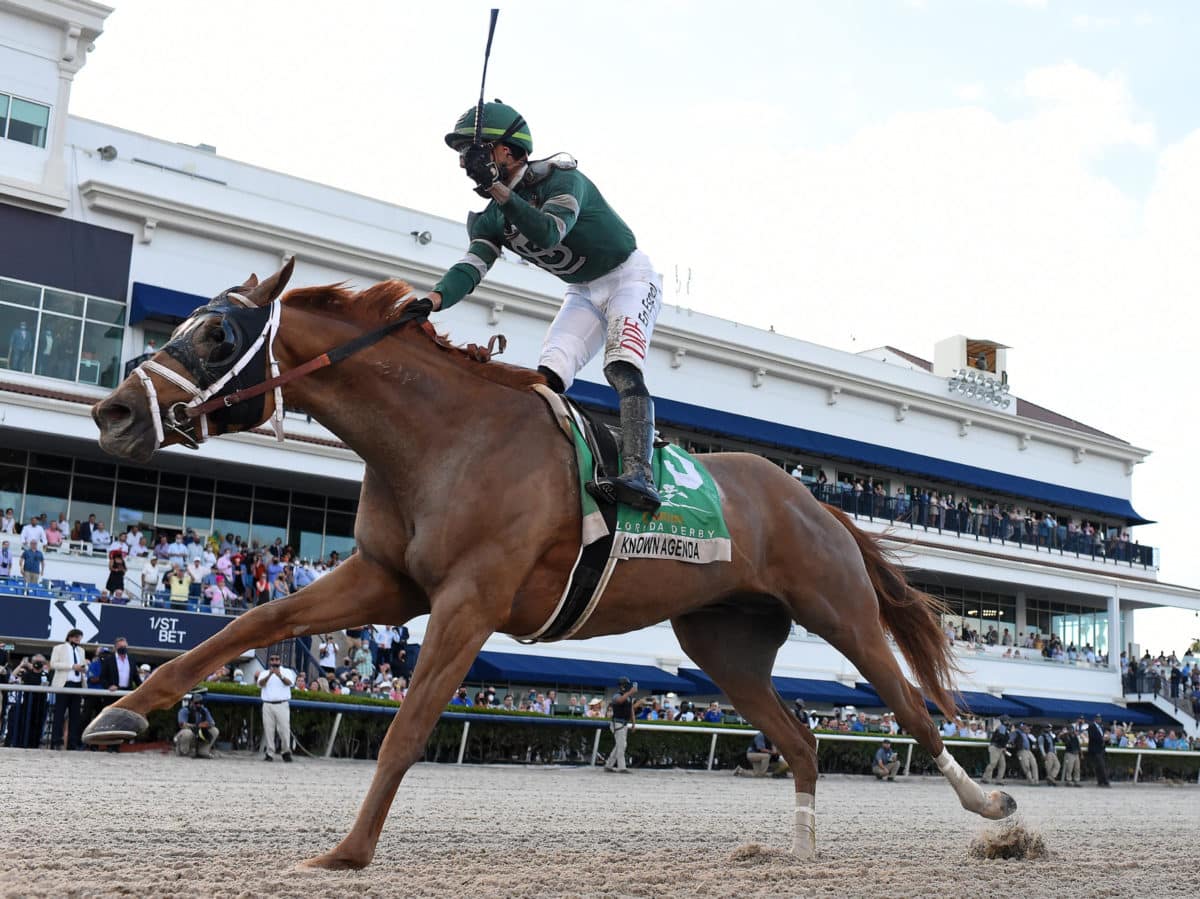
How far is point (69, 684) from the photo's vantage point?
1468 cm

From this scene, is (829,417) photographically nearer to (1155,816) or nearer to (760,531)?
(1155,816)

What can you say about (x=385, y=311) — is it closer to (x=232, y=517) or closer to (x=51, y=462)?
(x=51, y=462)

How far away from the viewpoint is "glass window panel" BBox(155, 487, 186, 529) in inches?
1036

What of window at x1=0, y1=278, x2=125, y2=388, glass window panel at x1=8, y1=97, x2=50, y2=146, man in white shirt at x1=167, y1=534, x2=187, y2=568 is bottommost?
man in white shirt at x1=167, y1=534, x2=187, y2=568

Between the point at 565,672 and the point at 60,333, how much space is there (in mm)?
11873

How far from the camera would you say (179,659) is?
4668 mm

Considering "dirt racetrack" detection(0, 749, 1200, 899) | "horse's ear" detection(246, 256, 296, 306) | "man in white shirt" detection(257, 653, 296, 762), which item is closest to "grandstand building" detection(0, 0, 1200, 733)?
"man in white shirt" detection(257, 653, 296, 762)

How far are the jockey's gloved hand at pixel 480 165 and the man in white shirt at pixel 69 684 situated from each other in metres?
11.0

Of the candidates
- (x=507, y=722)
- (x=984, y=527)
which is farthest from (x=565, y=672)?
(x=984, y=527)

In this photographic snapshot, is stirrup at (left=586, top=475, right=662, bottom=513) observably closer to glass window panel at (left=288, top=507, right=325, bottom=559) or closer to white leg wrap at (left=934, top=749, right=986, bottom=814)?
white leg wrap at (left=934, top=749, right=986, bottom=814)

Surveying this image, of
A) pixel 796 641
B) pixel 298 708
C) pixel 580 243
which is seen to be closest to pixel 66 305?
pixel 298 708

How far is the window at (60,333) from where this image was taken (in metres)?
23.5

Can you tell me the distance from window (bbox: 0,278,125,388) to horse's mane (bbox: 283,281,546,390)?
20623 mm

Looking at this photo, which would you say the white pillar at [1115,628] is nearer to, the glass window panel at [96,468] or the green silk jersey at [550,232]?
the glass window panel at [96,468]
